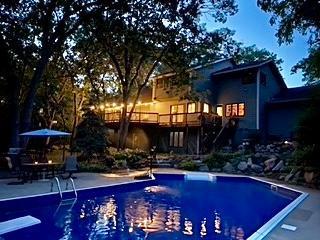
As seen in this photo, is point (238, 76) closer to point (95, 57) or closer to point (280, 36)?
point (95, 57)

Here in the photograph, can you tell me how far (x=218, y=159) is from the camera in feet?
64.6

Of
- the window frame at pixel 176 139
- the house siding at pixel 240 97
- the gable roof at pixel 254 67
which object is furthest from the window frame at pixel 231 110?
the window frame at pixel 176 139

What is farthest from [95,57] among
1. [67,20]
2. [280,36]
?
[280,36]

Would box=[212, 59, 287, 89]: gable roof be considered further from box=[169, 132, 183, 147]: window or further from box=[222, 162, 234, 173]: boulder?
box=[222, 162, 234, 173]: boulder

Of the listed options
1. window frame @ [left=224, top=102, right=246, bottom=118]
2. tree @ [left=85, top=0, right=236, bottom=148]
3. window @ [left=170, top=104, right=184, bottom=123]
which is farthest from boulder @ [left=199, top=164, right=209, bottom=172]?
window frame @ [left=224, top=102, right=246, bottom=118]

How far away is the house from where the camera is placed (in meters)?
24.8

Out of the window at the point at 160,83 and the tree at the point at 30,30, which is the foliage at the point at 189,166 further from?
the window at the point at 160,83

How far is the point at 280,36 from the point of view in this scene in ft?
39.7

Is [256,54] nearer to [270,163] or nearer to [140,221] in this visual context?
[270,163]

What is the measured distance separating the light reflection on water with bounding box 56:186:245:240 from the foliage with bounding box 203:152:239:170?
8.67 m

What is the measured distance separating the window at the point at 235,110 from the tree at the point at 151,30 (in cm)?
646

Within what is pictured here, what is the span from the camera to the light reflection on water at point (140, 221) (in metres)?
7.10

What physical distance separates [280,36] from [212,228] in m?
8.00

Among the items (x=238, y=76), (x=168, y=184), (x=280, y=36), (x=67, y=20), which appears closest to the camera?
(x=280, y=36)
